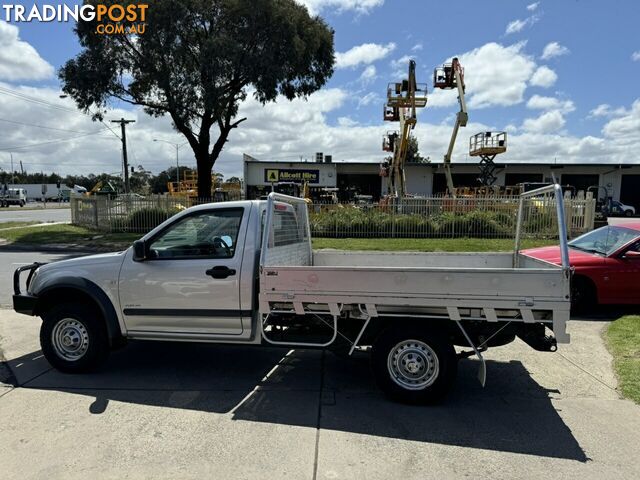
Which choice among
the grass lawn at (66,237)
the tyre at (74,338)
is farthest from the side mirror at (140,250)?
the grass lawn at (66,237)

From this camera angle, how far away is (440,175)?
52031 millimetres

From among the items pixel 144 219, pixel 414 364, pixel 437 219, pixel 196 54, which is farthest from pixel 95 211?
pixel 414 364

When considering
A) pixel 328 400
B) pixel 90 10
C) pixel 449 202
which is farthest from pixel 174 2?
pixel 328 400

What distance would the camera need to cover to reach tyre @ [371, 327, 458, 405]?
4328 mm

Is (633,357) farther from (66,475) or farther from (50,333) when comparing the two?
(50,333)

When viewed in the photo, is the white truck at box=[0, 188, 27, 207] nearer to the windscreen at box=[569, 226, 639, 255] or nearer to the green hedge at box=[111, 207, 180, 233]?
the green hedge at box=[111, 207, 180, 233]

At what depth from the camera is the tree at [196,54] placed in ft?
65.9

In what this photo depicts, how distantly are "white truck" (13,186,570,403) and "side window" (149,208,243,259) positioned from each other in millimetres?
11

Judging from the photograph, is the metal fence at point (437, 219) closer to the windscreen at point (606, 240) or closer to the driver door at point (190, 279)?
the windscreen at point (606, 240)

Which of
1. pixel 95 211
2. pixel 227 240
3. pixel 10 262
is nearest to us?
pixel 227 240

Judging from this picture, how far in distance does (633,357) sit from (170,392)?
16.8ft

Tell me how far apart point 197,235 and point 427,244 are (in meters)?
13.3

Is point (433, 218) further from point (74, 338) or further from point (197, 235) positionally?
point (74, 338)

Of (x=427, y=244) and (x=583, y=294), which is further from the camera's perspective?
(x=427, y=244)
